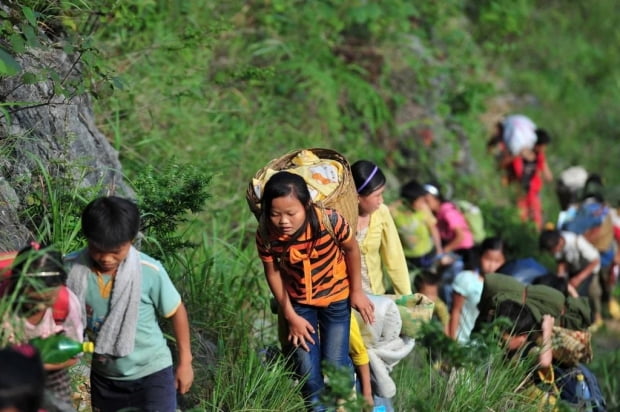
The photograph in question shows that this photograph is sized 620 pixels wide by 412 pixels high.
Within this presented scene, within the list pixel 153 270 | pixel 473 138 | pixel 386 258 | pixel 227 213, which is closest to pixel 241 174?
pixel 227 213

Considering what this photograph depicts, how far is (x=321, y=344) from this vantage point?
5027 mm

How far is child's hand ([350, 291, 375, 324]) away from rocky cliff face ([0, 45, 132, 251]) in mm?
1547

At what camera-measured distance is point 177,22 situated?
884cm

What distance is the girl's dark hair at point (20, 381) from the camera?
311 centimetres

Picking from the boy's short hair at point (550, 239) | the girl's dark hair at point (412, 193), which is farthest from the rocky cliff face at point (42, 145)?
the boy's short hair at point (550, 239)

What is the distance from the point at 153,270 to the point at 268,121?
206 inches

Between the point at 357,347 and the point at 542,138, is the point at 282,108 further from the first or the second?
the point at 357,347

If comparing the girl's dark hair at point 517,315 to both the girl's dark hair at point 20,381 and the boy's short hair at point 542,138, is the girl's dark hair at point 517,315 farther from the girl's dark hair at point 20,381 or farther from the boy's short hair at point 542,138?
the boy's short hair at point 542,138

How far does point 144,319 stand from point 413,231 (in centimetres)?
444

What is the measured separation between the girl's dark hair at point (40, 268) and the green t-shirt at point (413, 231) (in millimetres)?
4753

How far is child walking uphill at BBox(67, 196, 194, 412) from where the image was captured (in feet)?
12.6

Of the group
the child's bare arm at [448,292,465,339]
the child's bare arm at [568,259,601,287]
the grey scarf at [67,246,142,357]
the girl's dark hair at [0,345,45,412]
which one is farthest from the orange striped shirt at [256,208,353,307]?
the child's bare arm at [568,259,601,287]

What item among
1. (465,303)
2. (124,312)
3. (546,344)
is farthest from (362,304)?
(465,303)

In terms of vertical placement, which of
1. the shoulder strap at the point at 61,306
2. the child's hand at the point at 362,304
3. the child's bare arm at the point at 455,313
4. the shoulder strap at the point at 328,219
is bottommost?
the child's bare arm at the point at 455,313
